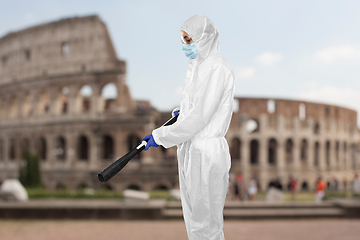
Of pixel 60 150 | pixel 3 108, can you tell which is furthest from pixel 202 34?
pixel 3 108

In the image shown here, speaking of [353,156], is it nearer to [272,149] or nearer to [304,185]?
[272,149]

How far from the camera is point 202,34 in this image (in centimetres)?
296

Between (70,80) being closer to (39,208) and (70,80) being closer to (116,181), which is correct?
(116,181)

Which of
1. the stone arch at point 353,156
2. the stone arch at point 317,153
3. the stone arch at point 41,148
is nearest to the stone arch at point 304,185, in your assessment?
the stone arch at point 317,153

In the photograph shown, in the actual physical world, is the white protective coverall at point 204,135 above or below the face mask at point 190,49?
below

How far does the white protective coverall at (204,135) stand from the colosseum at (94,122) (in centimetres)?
2108

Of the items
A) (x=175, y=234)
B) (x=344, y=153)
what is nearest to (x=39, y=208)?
(x=175, y=234)

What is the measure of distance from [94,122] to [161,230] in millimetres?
18453

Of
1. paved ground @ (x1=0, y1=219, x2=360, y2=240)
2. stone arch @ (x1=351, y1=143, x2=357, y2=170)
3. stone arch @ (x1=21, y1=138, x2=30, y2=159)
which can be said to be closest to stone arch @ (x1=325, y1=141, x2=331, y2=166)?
stone arch @ (x1=351, y1=143, x2=357, y2=170)

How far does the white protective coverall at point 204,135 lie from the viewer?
282 centimetres

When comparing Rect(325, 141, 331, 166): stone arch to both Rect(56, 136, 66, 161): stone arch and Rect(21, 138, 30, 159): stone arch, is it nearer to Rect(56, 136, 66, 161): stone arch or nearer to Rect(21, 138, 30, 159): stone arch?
Rect(56, 136, 66, 161): stone arch

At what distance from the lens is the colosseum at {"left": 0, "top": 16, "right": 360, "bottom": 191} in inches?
1015

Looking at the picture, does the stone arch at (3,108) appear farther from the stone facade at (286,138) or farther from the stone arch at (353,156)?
the stone arch at (353,156)

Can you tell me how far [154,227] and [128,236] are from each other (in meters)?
1.20
